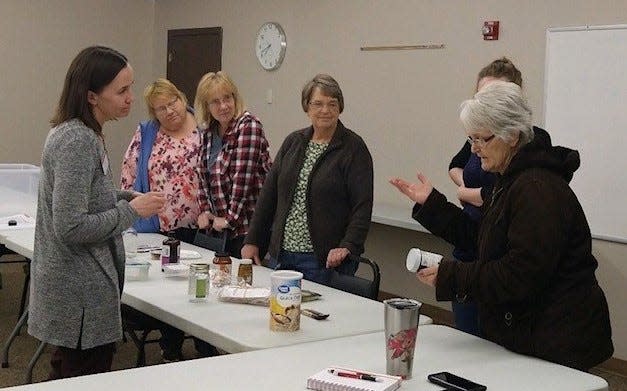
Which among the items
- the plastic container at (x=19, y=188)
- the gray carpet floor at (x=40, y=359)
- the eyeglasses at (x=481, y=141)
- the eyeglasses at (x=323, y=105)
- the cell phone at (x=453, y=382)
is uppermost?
the eyeglasses at (x=323, y=105)

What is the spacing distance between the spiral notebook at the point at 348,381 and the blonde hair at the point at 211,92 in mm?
2278

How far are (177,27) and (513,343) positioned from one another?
658 centimetres

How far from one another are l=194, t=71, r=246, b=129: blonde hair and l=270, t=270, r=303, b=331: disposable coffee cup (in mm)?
1788

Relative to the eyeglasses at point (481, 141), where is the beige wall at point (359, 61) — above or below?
above

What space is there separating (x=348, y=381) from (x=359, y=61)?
14.6 ft

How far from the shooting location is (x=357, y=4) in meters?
6.18

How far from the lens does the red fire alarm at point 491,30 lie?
16.9 ft

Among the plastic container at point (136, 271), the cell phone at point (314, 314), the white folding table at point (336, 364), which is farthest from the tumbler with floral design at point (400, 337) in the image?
the plastic container at point (136, 271)

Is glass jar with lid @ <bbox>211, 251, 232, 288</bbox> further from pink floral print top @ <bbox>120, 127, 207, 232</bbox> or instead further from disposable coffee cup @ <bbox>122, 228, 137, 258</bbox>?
pink floral print top @ <bbox>120, 127, 207, 232</bbox>

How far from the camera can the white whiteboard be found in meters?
4.50

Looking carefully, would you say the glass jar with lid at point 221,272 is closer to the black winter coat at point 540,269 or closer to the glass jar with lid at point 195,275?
the glass jar with lid at point 195,275

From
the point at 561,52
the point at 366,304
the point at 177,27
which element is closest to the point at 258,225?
the point at 366,304

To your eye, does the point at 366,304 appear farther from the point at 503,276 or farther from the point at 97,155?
the point at 97,155

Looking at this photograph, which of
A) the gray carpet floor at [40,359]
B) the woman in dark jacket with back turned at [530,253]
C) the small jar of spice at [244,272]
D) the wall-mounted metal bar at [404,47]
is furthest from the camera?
the wall-mounted metal bar at [404,47]
